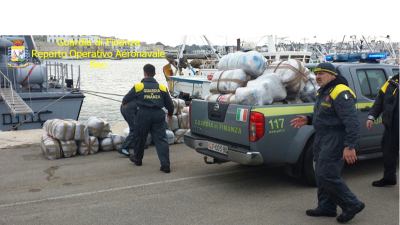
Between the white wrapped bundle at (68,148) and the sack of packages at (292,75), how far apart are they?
153 inches

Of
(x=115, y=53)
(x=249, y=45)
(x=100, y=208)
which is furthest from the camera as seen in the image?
(x=115, y=53)

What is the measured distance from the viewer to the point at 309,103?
20.3ft

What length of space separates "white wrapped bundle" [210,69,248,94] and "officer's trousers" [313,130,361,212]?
1849mm

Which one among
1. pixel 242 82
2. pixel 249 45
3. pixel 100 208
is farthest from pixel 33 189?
pixel 249 45

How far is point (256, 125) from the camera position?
219 inches

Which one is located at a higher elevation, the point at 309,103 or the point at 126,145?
the point at 309,103

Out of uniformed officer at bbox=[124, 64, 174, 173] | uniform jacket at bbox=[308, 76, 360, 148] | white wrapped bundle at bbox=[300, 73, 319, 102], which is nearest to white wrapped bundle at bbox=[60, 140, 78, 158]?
uniformed officer at bbox=[124, 64, 174, 173]

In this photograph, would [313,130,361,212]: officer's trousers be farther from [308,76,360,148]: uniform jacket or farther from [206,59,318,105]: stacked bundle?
[206,59,318,105]: stacked bundle

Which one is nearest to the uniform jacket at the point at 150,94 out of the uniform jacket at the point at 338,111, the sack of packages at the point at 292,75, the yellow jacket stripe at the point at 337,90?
the sack of packages at the point at 292,75

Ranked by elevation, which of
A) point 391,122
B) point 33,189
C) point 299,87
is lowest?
point 33,189

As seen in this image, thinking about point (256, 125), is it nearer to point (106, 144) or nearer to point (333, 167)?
point (333, 167)

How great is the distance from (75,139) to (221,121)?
337 cm

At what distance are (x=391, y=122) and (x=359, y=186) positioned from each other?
37.3 inches

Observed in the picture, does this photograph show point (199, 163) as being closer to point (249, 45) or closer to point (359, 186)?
point (359, 186)
